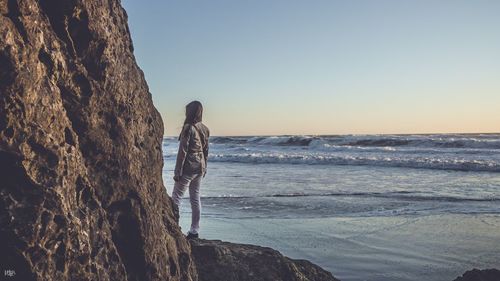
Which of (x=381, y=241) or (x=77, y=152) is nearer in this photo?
(x=77, y=152)

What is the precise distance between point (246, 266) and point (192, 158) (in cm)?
202

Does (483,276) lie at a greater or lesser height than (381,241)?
greater

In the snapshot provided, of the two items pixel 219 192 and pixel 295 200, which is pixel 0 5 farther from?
pixel 219 192

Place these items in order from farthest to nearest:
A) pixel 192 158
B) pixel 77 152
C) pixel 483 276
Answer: pixel 192 158 → pixel 483 276 → pixel 77 152

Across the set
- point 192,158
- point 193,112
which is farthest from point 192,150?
point 193,112

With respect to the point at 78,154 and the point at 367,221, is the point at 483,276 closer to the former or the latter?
the point at 78,154

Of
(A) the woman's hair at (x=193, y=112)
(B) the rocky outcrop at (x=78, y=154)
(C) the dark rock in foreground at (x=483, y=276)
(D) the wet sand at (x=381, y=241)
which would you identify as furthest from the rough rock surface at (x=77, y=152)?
(D) the wet sand at (x=381, y=241)

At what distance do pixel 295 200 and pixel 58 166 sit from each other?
940 cm

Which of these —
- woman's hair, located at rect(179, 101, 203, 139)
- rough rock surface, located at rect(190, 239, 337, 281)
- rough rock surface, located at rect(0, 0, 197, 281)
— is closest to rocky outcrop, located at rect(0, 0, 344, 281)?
rough rock surface, located at rect(0, 0, 197, 281)

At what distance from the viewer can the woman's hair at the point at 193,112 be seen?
18.6 ft

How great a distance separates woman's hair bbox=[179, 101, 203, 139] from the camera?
18.6ft

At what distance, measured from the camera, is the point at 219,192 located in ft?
42.5

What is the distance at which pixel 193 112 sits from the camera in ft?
18.7

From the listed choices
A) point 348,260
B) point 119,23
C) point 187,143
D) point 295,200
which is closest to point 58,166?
point 119,23
